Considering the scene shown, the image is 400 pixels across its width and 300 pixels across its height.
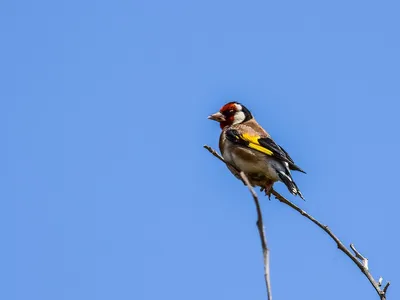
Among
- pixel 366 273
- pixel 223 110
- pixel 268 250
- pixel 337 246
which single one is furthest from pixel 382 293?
pixel 223 110

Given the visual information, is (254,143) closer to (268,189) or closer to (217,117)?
(268,189)

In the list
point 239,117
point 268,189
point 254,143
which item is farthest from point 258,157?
point 239,117

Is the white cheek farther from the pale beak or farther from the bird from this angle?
the bird

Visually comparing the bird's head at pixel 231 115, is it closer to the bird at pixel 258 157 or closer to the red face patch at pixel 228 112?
the red face patch at pixel 228 112

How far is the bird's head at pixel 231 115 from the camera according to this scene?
10.2m

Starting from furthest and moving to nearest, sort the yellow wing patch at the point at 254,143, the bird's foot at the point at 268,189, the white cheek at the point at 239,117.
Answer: the white cheek at the point at 239,117
the yellow wing patch at the point at 254,143
the bird's foot at the point at 268,189

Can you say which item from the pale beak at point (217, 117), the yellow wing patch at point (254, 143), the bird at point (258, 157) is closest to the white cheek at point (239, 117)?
the pale beak at point (217, 117)

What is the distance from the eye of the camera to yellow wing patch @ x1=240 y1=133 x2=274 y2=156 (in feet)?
29.2

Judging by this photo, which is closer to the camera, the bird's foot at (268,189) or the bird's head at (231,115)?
the bird's foot at (268,189)

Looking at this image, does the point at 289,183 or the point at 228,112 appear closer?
the point at 289,183

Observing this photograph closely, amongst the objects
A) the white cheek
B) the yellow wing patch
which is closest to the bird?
the yellow wing patch

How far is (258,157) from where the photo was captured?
29.1 ft

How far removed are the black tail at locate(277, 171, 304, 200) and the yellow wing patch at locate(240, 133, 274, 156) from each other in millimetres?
340

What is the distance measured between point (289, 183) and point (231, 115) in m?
2.09
